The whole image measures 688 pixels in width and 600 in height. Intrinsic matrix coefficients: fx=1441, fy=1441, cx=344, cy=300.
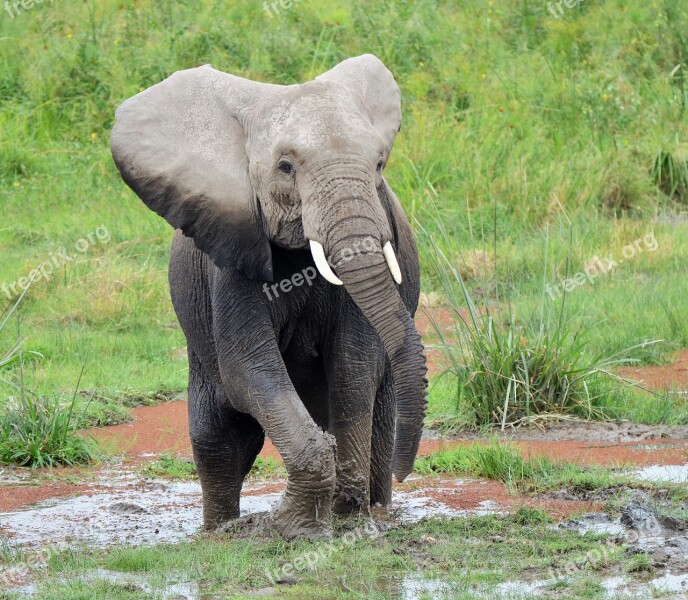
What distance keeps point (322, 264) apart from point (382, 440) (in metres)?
1.65

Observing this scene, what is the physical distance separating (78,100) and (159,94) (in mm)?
10266

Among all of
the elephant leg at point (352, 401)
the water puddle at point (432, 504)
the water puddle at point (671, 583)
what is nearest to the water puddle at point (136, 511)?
the water puddle at point (432, 504)

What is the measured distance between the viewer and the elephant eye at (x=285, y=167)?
A: 525cm

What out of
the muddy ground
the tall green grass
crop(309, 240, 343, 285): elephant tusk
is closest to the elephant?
crop(309, 240, 343, 285): elephant tusk

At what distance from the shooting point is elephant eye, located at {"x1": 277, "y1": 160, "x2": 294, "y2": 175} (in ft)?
17.2

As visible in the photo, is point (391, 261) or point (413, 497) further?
point (413, 497)

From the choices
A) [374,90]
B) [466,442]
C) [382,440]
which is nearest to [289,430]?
[382,440]

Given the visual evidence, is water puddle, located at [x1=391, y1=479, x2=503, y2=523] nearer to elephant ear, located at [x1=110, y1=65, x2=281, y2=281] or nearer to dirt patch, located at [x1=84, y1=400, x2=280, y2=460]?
dirt patch, located at [x1=84, y1=400, x2=280, y2=460]

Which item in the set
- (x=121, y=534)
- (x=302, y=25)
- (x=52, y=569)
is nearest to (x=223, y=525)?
(x=121, y=534)

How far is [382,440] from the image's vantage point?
21.2 feet

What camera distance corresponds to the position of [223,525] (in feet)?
20.3

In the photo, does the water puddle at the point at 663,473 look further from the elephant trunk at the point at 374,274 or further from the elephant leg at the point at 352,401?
the elephant trunk at the point at 374,274

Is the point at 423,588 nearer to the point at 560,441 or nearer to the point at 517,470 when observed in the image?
the point at 517,470

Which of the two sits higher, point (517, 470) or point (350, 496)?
point (350, 496)
